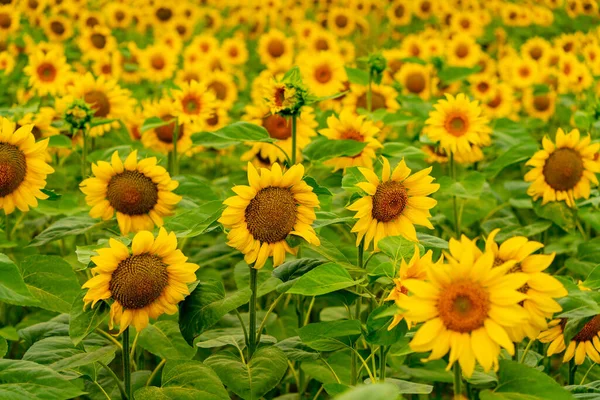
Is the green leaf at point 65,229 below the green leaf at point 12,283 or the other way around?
below

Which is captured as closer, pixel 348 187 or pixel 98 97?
pixel 348 187

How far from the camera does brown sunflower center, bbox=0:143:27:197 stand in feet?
6.44

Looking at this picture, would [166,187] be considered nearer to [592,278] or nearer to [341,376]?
[341,376]

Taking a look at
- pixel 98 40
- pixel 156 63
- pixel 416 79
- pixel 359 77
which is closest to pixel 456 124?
pixel 359 77

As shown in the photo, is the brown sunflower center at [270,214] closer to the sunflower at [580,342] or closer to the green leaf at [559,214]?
the sunflower at [580,342]

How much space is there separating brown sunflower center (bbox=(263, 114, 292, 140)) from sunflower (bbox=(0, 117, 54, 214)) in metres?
0.86

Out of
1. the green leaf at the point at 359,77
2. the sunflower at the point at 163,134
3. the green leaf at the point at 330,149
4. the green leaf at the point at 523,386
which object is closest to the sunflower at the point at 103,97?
the sunflower at the point at 163,134

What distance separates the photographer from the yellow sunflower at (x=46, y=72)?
3525 mm

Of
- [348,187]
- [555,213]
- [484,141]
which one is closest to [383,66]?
[484,141]

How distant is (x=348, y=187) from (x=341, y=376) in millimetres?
463

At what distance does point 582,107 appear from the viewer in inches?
166

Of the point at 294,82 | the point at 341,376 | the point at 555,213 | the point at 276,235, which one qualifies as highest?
the point at 294,82

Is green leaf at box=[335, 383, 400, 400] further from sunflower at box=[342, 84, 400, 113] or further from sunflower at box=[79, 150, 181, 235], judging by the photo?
sunflower at box=[342, 84, 400, 113]

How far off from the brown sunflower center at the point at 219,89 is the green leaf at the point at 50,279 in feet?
6.17
